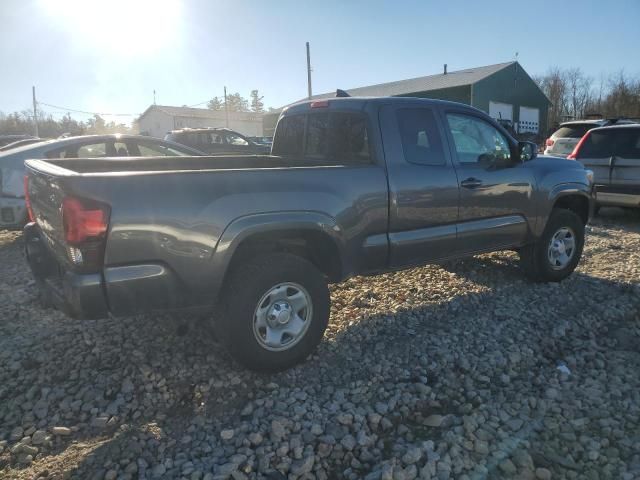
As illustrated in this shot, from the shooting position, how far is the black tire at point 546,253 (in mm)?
5293

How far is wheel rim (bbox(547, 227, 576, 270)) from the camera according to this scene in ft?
17.7

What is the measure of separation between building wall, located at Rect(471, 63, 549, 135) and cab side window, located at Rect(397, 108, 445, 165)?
26980mm

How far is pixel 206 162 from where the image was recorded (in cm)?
475

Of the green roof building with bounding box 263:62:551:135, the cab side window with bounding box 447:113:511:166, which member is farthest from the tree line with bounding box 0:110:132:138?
the cab side window with bounding box 447:113:511:166

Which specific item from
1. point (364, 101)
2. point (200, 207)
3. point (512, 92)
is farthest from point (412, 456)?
point (512, 92)

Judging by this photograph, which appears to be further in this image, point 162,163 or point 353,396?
point 162,163

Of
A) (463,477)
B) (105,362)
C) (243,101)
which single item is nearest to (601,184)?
(463,477)

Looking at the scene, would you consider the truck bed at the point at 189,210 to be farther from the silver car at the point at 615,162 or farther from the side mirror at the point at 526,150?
the silver car at the point at 615,162

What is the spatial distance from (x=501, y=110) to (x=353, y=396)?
3277 cm

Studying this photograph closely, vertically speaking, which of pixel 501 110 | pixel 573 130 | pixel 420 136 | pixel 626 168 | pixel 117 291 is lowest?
pixel 117 291

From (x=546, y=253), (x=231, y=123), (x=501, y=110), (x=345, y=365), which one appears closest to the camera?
(x=345, y=365)

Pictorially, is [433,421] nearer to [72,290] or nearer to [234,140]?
[72,290]

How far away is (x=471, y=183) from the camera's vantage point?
446 cm

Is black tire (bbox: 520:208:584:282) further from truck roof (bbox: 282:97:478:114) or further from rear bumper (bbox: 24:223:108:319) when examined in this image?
rear bumper (bbox: 24:223:108:319)
